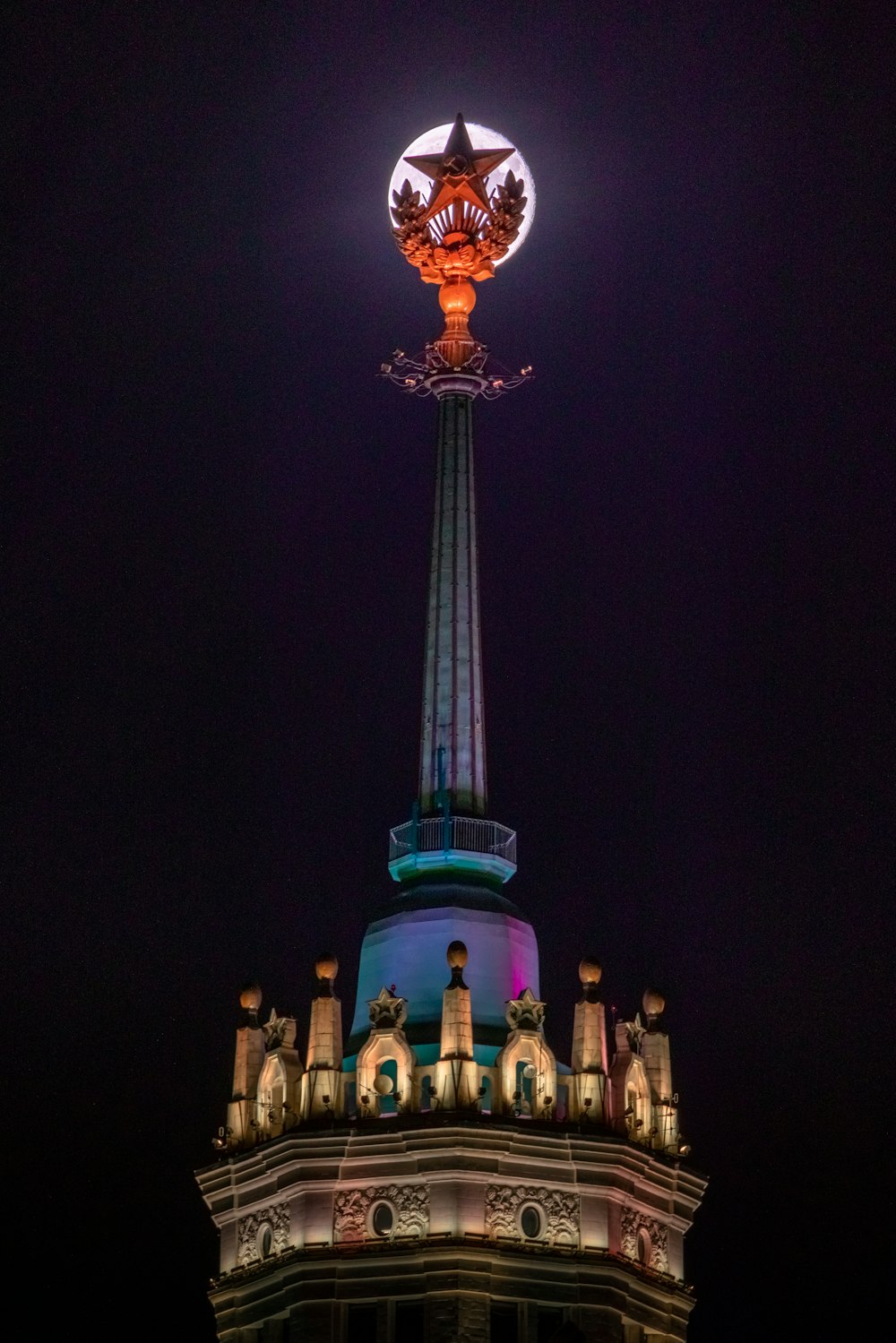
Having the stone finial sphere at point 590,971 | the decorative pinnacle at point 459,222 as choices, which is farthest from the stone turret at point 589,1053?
the decorative pinnacle at point 459,222

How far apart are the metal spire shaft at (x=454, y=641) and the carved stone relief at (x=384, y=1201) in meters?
12.9

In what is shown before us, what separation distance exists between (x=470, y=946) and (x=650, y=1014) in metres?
5.46

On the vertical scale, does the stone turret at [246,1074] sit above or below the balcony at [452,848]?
below

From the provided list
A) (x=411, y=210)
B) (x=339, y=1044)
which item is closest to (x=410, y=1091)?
(x=339, y=1044)

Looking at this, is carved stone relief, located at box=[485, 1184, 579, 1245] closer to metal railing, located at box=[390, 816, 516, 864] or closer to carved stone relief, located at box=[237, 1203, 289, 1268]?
carved stone relief, located at box=[237, 1203, 289, 1268]

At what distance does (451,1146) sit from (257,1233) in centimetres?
627

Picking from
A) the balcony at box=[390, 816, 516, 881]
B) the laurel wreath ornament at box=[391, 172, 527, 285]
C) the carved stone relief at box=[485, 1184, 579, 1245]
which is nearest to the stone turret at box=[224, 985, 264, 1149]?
the balcony at box=[390, 816, 516, 881]

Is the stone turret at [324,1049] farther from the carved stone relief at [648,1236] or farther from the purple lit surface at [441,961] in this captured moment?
the carved stone relief at [648,1236]

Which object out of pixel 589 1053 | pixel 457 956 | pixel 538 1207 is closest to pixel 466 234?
pixel 457 956

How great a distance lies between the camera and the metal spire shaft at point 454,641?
83812 millimetres

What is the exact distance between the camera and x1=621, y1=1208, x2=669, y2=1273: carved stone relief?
76.1 meters

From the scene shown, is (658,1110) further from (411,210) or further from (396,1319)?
(411,210)

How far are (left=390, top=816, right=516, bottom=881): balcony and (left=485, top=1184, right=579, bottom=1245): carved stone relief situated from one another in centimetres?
1073

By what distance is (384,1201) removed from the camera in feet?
244
